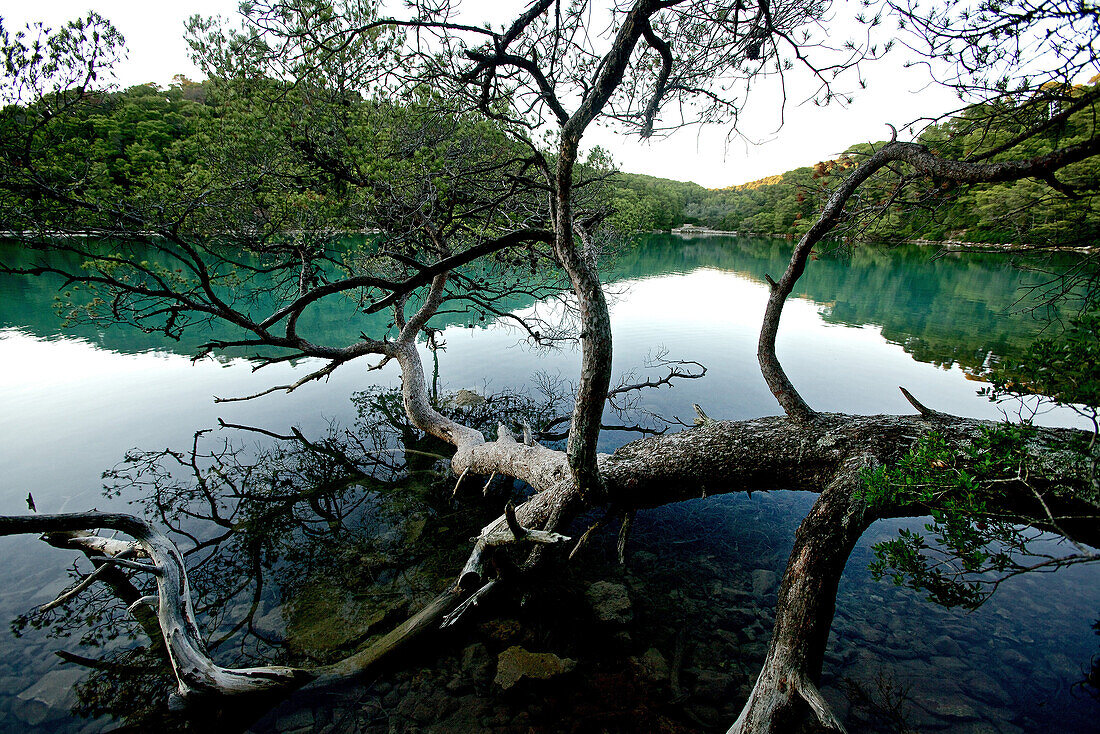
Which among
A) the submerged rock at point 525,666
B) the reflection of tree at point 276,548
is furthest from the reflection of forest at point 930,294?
the reflection of tree at point 276,548

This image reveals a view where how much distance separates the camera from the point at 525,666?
375 centimetres

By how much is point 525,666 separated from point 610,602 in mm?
1167

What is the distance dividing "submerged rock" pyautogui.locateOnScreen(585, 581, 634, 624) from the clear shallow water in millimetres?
174

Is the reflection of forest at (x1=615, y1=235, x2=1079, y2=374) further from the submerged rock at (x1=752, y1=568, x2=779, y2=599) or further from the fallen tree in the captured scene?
the submerged rock at (x1=752, y1=568, x2=779, y2=599)

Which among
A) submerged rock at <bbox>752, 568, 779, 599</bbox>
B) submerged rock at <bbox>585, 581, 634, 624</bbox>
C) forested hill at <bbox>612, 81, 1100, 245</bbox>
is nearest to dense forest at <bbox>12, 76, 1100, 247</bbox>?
forested hill at <bbox>612, 81, 1100, 245</bbox>

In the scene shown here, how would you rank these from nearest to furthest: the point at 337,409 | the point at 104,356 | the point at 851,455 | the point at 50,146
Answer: the point at 851,455
the point at 50,146
the point at 337,409
the point at 104,356

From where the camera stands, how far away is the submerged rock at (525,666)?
12.0ft

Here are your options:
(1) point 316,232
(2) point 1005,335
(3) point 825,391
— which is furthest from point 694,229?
(1) point 316,232

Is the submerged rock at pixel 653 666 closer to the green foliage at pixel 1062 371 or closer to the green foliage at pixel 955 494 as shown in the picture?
the green foliage at pixel 955 494

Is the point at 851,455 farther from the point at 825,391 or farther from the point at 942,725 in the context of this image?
the point at 825,391

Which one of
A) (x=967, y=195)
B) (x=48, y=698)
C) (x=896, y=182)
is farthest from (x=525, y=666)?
(x=967, y=195)

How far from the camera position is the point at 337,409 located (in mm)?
9352

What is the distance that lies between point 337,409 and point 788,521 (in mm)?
8799

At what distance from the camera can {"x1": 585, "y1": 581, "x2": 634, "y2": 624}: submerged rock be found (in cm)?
435
